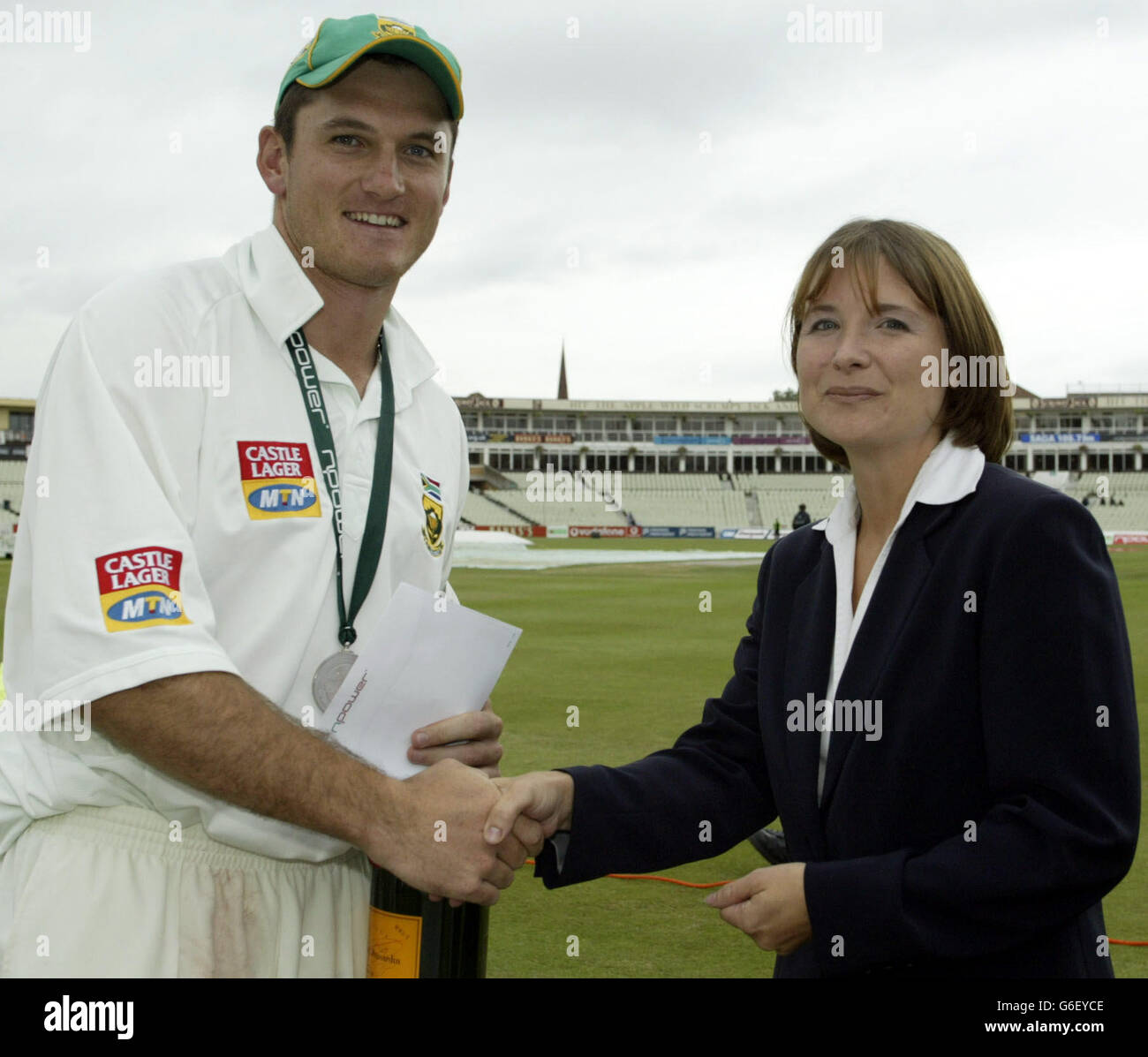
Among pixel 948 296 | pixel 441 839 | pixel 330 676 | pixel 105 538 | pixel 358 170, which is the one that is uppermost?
pixel 358 170

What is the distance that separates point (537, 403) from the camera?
100062mm

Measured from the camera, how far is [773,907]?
7.95 ft

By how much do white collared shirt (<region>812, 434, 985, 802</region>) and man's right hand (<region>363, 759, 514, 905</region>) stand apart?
0.77m

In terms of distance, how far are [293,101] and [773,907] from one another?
2.19 metres

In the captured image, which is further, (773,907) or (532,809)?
(532,809)

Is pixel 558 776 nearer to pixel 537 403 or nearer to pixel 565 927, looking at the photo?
pixel 565 927

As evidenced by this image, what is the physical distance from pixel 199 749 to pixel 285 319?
1.02 m

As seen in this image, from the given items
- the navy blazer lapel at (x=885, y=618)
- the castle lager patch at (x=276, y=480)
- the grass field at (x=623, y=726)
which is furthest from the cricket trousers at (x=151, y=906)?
the grass field at (x=623, y=726)

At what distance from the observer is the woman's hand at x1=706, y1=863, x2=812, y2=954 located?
2408 mm

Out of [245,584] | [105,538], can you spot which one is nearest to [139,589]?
[105,538]

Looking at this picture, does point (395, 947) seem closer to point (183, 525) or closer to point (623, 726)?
point (183, 525)

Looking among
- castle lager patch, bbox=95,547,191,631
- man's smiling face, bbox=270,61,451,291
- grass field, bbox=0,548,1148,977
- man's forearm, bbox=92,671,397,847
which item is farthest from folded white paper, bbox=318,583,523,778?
grass field, bbox=0,548,1148,977

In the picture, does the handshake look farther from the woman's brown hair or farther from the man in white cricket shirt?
the woman's brown hair

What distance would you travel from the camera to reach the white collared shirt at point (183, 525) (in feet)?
7.25
